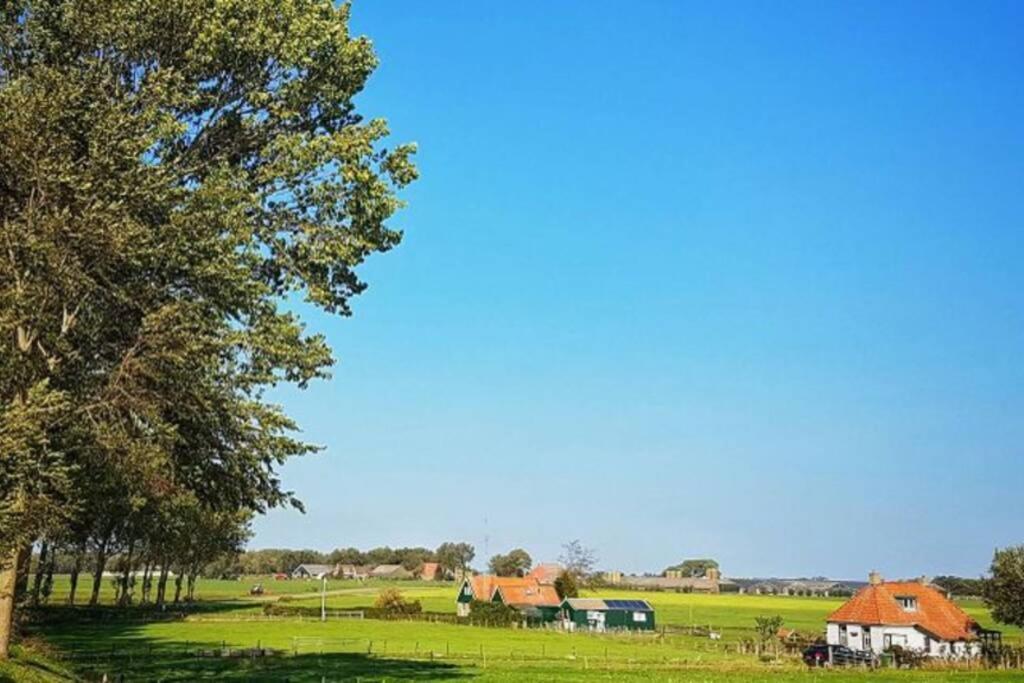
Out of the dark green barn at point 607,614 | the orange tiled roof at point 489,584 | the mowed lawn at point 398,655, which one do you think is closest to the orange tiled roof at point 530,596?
the orange tiled roof at point 489,584

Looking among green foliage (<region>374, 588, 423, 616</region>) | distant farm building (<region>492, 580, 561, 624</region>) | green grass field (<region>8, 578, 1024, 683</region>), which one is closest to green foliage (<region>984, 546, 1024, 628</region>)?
green grass field (<region>8, 578, 1024, 683</region>)

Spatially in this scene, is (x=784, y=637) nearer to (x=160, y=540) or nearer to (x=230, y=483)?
(x=160, y=540)

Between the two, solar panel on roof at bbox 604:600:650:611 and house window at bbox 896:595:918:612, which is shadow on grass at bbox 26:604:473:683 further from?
solar panel on roof at bbox 604:600:650:611

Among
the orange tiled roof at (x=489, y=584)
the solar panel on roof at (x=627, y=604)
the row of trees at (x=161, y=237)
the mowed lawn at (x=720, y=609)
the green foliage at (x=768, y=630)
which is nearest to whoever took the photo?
the row of trees at (x=161, y=237)

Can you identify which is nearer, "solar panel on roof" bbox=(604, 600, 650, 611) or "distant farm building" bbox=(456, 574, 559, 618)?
"solar panel on roof" bbox=(604, 600, 650, 611)

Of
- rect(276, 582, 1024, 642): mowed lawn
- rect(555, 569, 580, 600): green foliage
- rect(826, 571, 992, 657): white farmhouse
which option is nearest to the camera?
rect(826, 571, 992, 657): white farmhouse

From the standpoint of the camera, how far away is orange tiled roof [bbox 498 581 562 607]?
412 ft

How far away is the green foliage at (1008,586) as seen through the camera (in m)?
69.9

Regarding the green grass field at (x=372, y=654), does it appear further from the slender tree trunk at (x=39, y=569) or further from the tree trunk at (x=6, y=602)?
the slender tree trunk at (x=39, y=569)

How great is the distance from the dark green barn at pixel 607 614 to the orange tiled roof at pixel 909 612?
34210 millimetres

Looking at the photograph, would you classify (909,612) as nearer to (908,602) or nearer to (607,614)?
(908,602)

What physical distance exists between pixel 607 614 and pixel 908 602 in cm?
4328

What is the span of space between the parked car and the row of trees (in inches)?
2095

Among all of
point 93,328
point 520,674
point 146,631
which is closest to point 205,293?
point 93,328
